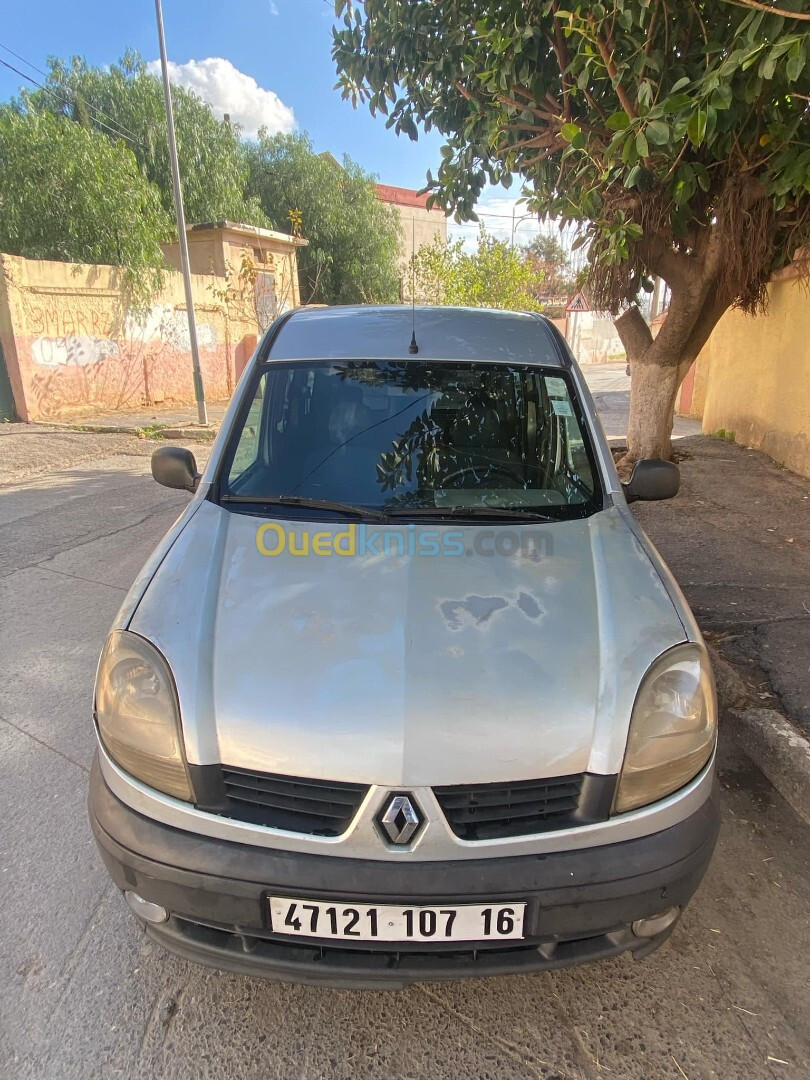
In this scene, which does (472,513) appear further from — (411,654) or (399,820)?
(399,820)

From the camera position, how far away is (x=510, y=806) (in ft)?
5.11

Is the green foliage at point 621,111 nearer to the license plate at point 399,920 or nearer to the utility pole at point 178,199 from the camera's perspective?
the license plate at point 399,920

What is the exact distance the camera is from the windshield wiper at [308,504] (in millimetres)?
2303

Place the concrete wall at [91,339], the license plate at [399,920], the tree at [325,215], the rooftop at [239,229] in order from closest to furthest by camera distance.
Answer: the license plate at [399,920] → the concrete wall at [91,339] → the rooftop at [239,229] → the tree at [325,215]

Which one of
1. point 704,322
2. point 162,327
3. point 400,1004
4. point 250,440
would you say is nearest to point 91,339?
point 162,327

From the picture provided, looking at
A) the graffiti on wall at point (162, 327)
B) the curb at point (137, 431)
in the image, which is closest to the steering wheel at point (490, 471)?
the curb at point (137, 431)

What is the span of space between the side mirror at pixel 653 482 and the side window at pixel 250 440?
152 centimetres

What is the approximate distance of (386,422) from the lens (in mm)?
2639

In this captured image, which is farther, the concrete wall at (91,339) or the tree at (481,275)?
the tree at (481,275)

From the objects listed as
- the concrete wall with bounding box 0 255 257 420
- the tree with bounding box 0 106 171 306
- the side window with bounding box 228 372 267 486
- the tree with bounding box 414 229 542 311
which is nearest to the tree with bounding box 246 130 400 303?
the tree with bounding box 414 229 542 311

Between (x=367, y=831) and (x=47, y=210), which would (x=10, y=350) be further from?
(x=367, y=831)

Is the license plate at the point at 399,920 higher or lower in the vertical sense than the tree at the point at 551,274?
lower

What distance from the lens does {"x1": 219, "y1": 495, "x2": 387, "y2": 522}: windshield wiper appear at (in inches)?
90.7

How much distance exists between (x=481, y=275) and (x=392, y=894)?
24.5m
